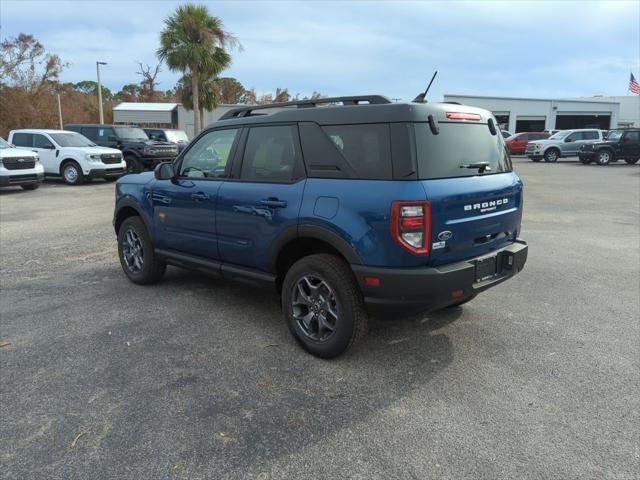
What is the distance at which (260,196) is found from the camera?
13.1ft

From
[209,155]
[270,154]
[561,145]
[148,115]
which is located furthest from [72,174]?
[148,115]

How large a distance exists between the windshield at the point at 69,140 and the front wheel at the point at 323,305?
1530 cm

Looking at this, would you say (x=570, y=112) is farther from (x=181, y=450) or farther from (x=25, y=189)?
(x=181, y=450)

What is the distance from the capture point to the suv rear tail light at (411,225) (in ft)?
10.3

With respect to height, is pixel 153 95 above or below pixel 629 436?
above

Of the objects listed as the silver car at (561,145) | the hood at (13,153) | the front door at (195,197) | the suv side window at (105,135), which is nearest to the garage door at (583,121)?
the silver car at (561,145)

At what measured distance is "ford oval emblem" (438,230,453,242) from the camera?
10.7ft

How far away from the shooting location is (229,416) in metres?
3.00

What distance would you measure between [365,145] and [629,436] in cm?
235

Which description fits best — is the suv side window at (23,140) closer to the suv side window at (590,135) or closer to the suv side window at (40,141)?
the suv side window at (40,141)

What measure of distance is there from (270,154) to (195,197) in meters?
0.98

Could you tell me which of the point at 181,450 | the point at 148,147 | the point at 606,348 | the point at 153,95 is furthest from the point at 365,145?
the point at 153,95

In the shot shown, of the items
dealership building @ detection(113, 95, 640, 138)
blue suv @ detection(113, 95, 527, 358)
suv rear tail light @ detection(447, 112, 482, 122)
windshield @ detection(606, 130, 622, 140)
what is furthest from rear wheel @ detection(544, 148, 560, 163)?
suv rear tail light @ detection(447, 112, 482, 122)

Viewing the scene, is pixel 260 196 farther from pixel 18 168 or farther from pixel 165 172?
pixel 18 168
